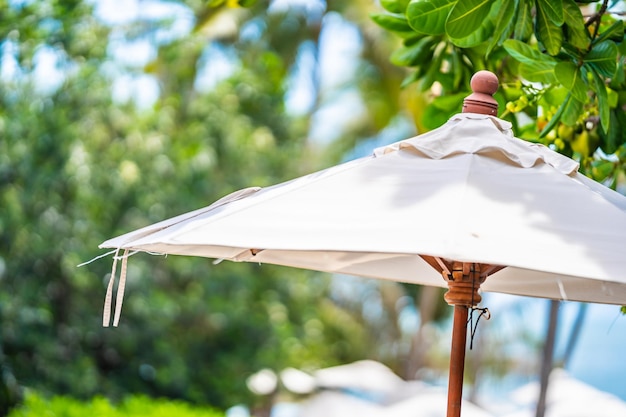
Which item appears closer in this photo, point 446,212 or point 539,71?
point 446,212

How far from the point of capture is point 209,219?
2434 millimetres

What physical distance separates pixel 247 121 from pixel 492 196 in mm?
13616

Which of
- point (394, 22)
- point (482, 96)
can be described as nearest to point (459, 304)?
point (482, 96)

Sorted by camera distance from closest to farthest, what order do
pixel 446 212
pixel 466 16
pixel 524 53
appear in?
pixel 446 212, pixel 466 16, pixel 524 53

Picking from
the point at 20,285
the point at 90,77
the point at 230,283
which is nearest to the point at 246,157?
the point at 230,283

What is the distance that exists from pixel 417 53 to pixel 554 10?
33.0 inches

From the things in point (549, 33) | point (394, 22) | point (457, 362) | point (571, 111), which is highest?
point (394, 22)

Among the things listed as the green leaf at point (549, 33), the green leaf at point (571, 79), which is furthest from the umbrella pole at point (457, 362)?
the green leaf at point (549, 33)

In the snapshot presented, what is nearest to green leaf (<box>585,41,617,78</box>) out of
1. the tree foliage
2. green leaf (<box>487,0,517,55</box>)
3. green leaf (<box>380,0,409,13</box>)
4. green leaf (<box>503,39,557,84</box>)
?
the tree foliage

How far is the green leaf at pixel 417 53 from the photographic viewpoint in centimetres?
363

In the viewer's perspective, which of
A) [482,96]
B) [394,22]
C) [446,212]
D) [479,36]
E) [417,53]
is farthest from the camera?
[417,53]

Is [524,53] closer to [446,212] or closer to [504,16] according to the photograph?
[504,16]

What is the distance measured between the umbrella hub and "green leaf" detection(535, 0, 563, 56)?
73 centimetres

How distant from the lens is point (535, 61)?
3.07 meters
